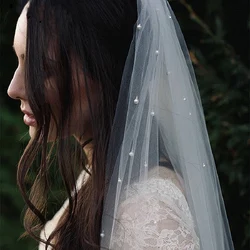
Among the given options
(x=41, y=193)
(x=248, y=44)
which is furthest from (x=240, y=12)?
(x=41, y=193)

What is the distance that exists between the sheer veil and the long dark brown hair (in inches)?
1.4

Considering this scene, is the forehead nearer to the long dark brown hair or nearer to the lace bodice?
the long dark brown hair

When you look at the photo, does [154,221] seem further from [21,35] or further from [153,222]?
[21,35]

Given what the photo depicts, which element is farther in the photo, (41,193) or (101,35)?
(41,193)

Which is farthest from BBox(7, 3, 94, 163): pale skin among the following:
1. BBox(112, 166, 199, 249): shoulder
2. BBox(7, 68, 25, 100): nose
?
BBox(112, 166, 199, 249): shoulder

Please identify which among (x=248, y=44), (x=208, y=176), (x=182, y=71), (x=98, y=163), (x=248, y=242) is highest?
(x=182, y=71)

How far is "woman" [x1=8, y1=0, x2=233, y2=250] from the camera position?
1.58m

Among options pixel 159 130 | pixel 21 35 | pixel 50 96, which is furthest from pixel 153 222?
pixel 21 35

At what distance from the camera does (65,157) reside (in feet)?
5.38

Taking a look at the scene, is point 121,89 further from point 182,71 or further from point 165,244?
point 165,244

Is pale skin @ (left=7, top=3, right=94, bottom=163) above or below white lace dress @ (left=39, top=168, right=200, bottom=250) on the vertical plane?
above

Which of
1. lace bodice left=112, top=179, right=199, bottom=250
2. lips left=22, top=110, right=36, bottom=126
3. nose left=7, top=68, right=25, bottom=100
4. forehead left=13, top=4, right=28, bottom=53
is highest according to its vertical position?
forehead left=13, top=4, right=28, bottom=53

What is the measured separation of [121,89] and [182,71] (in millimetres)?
188

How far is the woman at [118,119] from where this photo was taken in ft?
5.20
